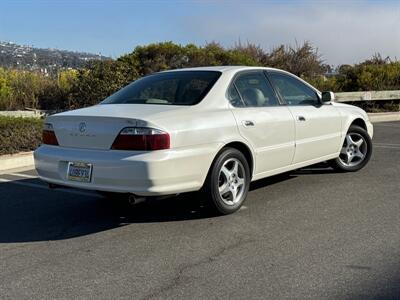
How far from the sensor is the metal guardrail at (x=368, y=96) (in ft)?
56.0

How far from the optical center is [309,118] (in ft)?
22.7

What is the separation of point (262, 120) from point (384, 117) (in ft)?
37.6

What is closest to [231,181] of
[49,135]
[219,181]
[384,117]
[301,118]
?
[219,181]

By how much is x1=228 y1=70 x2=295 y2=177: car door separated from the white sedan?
0.04 ft

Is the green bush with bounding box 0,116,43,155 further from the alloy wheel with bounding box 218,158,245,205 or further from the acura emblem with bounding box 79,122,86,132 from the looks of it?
the alloy wheel with bounding box 218,158,245,205

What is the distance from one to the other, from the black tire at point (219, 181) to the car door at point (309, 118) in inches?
41.4

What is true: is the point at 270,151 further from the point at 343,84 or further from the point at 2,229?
the point at 343,84

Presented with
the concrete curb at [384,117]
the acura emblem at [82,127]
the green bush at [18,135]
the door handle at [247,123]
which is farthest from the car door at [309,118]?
the concrete curb at [384,117]

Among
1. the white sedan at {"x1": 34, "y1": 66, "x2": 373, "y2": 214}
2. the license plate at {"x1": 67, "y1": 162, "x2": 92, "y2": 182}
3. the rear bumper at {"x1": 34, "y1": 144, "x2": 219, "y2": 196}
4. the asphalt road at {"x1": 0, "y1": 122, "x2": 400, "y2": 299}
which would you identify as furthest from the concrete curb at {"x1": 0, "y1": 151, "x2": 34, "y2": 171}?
the license plate at {"x1": 67, "y1": 162, "x2": 92, "y2": 182}

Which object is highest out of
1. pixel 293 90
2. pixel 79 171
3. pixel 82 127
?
pixel 293 90

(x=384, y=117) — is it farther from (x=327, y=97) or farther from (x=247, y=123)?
(x=247, y=123)

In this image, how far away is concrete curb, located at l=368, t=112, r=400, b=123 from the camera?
53.5ft

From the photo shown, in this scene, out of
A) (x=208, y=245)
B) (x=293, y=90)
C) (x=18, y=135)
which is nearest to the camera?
(x=208, y=245)

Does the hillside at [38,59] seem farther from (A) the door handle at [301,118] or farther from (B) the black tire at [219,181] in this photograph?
(B) the black tire at [219,181]
